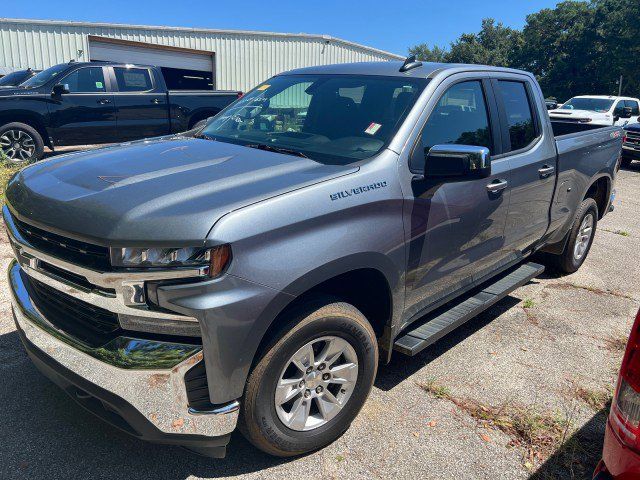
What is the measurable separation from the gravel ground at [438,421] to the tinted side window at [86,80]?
7.23 m

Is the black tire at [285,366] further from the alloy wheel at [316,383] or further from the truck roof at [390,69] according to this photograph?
the truck roof at [390,69]

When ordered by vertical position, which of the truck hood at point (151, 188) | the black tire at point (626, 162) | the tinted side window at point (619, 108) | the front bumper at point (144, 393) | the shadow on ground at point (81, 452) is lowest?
the shadow on ground at point (81, 452)

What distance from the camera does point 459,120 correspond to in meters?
3.43

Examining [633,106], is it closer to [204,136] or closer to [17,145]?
[17,145]

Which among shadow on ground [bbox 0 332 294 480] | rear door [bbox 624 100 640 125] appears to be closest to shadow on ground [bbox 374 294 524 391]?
shadow on ground [bbox 0 332 294 480]

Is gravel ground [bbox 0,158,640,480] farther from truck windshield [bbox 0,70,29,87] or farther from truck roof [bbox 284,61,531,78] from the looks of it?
truck windshield [bbox 0,70,29,87]

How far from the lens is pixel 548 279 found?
554cm

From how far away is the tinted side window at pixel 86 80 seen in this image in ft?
33.1

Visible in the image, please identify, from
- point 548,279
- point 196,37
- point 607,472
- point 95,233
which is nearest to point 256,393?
point 95,233

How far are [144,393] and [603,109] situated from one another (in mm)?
18116

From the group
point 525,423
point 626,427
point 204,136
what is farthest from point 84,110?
point 626,427

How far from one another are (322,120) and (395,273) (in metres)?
1.15

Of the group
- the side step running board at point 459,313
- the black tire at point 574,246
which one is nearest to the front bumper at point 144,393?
the side step running board at point 459,313

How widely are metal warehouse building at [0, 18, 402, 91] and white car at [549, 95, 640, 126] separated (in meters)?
11.4
